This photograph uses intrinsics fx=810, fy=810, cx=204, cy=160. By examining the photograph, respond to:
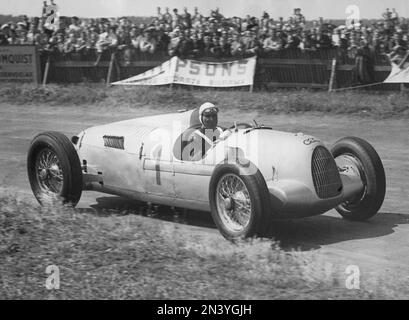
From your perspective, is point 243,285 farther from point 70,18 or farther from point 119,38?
point 70,18

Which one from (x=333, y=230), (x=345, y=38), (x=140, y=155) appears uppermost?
(x=345, y=38)

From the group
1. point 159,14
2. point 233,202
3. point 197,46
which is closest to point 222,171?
point 233,202

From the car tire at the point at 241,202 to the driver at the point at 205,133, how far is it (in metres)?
0.71

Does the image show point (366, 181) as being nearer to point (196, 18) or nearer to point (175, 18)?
point (196, 18)

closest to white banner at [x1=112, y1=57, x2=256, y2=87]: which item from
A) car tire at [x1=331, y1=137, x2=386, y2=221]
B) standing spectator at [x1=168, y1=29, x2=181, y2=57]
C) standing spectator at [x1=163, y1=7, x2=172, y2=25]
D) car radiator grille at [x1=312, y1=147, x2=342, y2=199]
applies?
standing spectator at [x1=168, y1=29, x2=181, y2=57]

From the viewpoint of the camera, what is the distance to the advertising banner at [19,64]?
21.5 metres

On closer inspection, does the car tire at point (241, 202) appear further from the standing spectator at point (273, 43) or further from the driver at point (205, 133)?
the standing spectator at point (273, 43)

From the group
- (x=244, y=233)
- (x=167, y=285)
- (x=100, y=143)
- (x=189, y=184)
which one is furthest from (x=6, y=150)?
(x=167, y=285)

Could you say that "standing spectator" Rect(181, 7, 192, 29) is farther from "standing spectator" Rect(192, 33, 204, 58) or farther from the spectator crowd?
Answer: "standing spectator" Rect(192, 33, 204, 58)

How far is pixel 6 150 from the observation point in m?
13.9

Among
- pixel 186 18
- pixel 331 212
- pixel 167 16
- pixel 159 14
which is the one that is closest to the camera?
pixel 331 212

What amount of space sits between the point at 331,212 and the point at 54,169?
3.21 m

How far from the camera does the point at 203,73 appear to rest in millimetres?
19141

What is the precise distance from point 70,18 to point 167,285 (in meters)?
17.1
